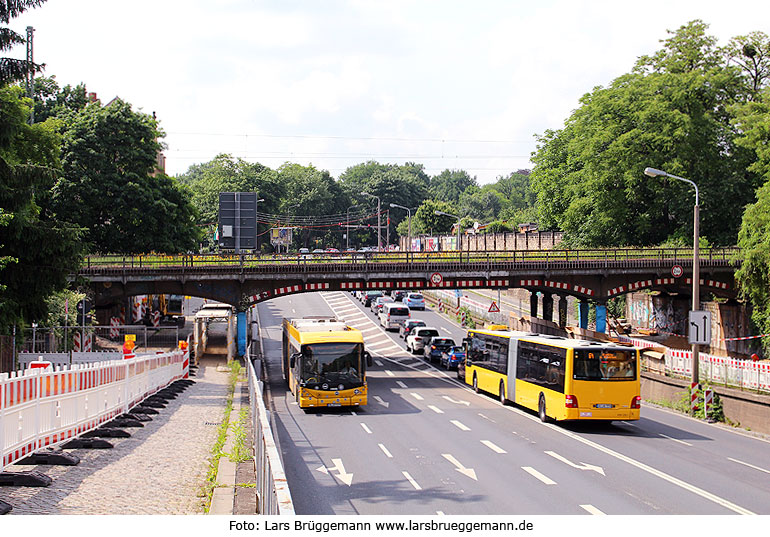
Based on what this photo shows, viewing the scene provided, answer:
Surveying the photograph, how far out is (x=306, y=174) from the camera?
151875 millimetres

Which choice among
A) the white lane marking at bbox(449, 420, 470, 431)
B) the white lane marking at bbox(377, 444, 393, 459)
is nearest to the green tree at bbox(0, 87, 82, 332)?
the white lane marking at bbox(377, 444, 393, 459)

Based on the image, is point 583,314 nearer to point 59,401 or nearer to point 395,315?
point 395,315

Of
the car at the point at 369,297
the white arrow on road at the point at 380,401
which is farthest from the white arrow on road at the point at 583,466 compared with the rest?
the car at the point at 369,297

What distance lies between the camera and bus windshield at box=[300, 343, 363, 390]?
93.4 feet

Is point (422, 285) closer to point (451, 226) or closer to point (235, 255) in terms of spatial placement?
point (235, 255)

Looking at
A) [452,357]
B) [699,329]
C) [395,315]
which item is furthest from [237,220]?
[395,315]

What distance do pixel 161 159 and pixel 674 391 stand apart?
72854mm

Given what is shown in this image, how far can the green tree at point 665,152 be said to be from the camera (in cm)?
5781

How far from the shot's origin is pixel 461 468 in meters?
17.7

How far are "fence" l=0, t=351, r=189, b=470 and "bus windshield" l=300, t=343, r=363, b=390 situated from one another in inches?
237

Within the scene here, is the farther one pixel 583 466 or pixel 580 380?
pixel 580 380

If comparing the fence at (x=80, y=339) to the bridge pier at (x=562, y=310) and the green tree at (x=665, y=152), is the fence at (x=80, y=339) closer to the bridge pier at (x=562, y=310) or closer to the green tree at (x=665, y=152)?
the bridge pier at (x=562, y=310)

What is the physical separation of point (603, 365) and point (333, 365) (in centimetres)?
928

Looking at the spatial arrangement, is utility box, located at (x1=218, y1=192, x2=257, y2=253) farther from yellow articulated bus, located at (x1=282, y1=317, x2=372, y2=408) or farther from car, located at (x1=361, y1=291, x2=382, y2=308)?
car, located at (x1=361, y1=291, x2=382, y2=308)
